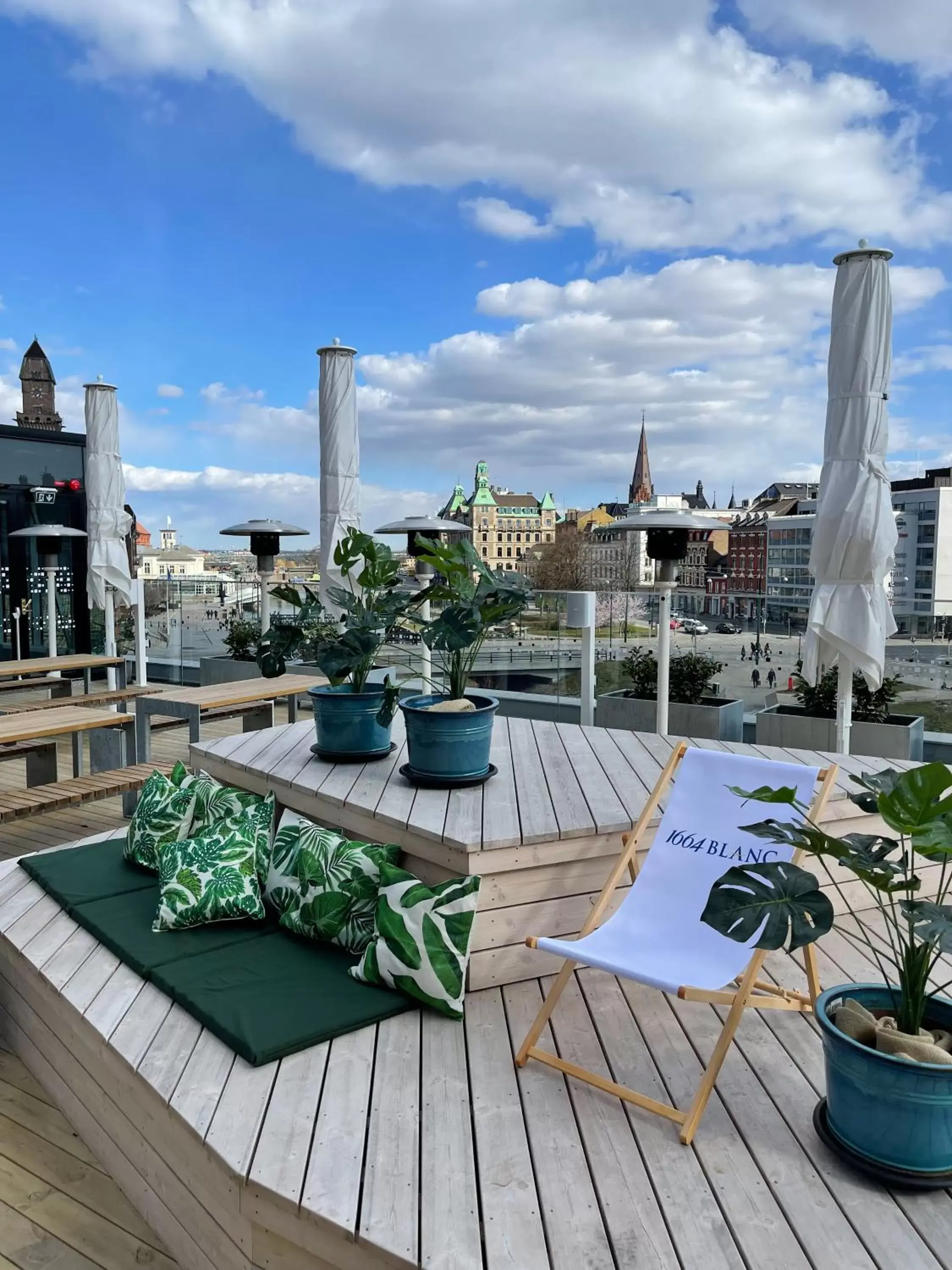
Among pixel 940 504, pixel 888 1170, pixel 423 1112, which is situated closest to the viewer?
pixel 888 1170

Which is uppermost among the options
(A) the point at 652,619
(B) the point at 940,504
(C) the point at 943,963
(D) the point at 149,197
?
(D) the point at 149,197

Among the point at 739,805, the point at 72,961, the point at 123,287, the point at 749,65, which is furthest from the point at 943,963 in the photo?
the point at 123,287

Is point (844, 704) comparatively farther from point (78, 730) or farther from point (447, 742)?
point (78, 730)

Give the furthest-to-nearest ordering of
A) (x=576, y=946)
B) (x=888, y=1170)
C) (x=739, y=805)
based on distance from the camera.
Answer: (x=739, y=805) → (x=576, y=946) → (x=888, y=1170)

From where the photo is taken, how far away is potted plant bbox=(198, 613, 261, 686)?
8633 mm

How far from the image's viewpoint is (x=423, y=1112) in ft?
6.42

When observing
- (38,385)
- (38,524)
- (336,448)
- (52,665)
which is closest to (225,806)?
(336,448)

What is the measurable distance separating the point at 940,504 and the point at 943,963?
44738 millimetres

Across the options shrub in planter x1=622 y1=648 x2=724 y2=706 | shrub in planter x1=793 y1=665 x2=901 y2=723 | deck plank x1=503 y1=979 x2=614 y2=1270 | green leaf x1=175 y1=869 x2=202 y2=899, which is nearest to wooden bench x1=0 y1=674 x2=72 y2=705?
shrub in planter x1=622 y1=648 x2=724 y2=706

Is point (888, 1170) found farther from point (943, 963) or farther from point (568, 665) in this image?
point (568, 665)

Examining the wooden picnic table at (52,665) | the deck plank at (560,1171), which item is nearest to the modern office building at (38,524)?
the wooden picnic table at (52,665)

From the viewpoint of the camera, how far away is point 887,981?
177 cm

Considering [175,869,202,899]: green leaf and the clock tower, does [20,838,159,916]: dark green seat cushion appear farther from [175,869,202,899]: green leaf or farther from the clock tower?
the clock tower

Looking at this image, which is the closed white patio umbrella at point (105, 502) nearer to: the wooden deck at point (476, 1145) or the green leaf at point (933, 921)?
the wooden deck at point (476, 1145)
